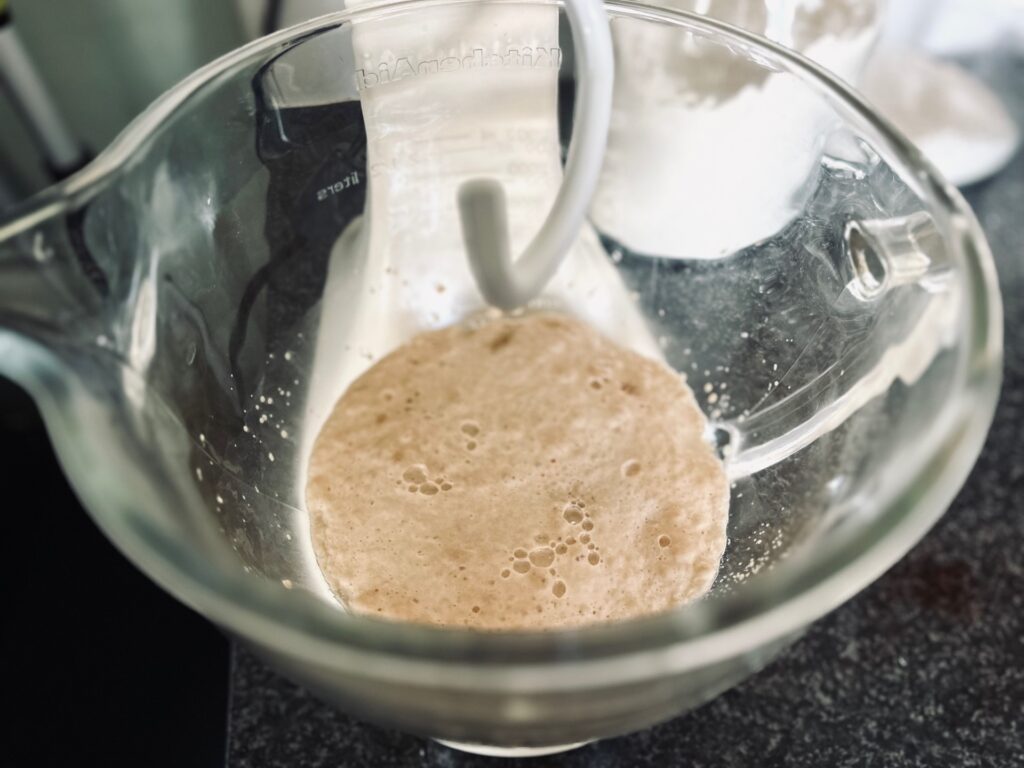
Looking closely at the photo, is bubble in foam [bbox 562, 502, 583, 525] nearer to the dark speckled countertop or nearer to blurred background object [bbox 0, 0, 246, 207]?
the dark speckled countertop

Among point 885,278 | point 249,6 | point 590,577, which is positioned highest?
point 249,6

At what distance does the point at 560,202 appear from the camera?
50 cm

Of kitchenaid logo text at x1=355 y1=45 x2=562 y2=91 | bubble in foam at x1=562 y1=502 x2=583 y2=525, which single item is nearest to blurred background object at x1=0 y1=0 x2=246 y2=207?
kitchenaid logo text at x1=355 y1=45 x2=562 y2=91

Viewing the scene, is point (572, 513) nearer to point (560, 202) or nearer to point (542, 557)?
point (542, 557)

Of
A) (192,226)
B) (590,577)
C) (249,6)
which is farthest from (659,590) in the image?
(249,6)

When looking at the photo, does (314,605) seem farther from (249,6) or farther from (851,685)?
(249,6)

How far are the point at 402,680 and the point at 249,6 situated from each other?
47cm

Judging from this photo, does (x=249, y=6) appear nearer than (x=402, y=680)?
No

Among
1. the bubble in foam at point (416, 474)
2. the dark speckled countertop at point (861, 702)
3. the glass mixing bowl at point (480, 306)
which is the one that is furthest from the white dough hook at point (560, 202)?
the dark speckled countertop at point (861, 702)

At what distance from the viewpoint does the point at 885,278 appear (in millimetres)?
387

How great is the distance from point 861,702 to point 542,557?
0.61 feet

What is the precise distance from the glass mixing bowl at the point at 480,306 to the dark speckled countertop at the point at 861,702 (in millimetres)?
80

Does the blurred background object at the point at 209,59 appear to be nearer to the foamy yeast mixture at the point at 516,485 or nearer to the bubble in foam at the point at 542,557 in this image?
the foamy yeast mixture at the point at 516,485

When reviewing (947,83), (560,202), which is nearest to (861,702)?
(560,202)
